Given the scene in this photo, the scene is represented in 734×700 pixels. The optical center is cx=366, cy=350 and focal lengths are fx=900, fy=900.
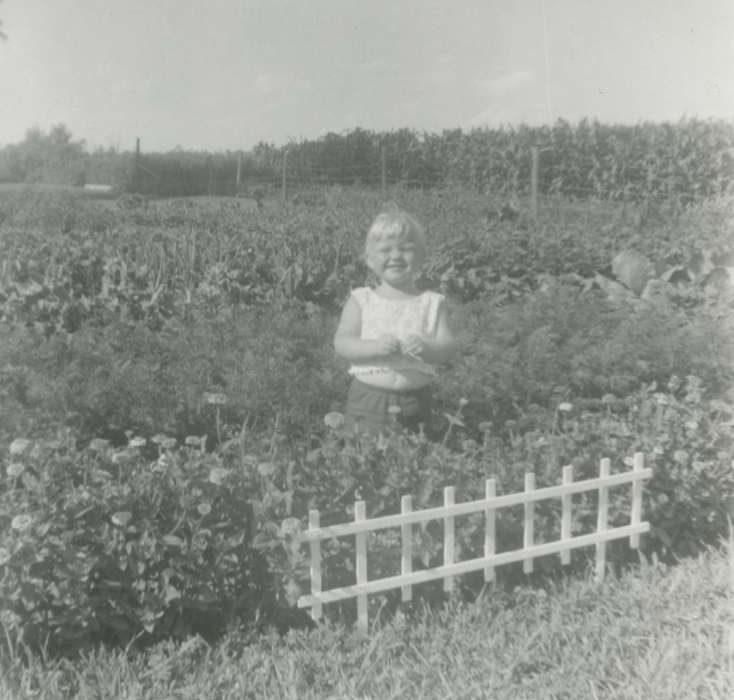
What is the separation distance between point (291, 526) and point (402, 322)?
1114 mm

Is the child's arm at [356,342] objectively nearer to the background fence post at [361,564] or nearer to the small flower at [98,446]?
the background fence post at [361,564]

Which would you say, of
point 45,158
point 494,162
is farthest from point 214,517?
point 494,162

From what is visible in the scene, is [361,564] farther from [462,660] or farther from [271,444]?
[271,444]

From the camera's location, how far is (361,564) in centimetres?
287

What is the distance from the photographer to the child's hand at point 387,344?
332cm

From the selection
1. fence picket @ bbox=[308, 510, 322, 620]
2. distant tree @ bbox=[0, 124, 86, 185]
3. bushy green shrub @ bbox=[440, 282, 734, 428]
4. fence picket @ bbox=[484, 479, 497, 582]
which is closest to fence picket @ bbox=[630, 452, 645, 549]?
fence picket @ bbox=[484, 479, 497, 582]

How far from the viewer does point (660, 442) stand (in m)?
3.62

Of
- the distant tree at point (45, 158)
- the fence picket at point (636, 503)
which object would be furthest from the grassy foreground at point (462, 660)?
the distant tree at point (45, 158)

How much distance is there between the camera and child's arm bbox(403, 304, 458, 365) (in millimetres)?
3312

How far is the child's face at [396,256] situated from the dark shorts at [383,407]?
1.47 ft

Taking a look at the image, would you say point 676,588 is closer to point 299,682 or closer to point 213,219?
point 299,682

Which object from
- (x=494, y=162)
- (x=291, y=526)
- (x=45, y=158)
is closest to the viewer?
(x=291, y=526)

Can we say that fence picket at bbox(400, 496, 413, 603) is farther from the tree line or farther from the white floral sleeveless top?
the tree line

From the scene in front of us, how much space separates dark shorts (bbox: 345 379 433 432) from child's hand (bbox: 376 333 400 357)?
10.4 inches
